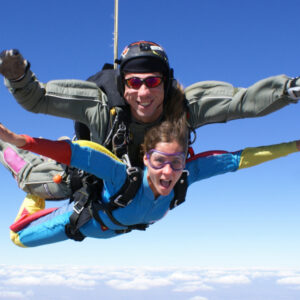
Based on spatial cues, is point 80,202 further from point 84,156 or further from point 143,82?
point 143,82

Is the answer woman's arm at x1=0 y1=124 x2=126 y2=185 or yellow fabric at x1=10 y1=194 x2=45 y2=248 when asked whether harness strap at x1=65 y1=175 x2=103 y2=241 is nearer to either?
woman's arm at x1=0 y1=124 x2=126 y2=185

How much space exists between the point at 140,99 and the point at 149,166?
2.00 feet

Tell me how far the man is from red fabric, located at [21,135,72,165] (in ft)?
1.63

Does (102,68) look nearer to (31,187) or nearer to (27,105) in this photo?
(27,105)

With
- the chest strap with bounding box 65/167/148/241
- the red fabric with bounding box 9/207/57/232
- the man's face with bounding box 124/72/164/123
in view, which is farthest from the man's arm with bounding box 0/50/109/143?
the red fabric with bounding box 9/207/57/232

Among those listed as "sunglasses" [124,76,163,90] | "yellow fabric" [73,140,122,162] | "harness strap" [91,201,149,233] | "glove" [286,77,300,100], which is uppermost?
"sunglasses" [124,76,163,90]

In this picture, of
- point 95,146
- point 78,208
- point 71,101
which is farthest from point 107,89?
point 78,208

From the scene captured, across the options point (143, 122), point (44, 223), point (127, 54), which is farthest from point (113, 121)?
point (44, 223)

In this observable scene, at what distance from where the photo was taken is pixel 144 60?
420 centimetres

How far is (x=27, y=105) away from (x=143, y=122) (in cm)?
105

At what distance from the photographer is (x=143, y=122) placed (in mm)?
4348

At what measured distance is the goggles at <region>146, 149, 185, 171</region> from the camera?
4.22 metres

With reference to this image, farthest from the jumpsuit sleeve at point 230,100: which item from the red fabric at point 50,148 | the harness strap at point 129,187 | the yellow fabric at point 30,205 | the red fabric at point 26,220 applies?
the yellow fabric at point 30,205

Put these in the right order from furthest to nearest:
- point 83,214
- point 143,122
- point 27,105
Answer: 1. point 83,214
2. point 143,122
3. point 27,105
